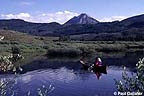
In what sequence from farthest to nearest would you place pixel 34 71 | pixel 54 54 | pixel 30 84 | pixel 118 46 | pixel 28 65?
1. pixel 118 46
2. pixel 54 54
3. pixel 28 65
4. pixel 34 71
5. pixel 30 84

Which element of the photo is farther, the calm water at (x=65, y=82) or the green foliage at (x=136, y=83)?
the calm water at (x=65, y=82)

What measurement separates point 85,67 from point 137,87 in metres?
48.8

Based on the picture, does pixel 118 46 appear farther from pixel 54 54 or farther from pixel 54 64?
pixel 54 64

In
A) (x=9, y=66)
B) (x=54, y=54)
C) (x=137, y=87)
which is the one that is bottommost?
(x=54, y=54)

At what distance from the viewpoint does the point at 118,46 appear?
132m

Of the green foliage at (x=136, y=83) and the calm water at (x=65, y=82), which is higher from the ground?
the green foliage at (x=136, y=83)

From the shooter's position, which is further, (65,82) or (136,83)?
(65,82)

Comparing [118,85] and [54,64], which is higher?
[118,85]

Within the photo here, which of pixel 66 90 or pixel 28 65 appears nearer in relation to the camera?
pixel 66 90

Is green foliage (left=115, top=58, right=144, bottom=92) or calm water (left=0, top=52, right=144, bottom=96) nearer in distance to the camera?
green foliage (left=115, top=58, right=144, bottom=92)

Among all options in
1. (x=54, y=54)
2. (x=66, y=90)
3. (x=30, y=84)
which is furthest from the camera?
(x=54, y=54)

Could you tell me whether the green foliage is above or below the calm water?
above

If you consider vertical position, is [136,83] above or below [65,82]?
above

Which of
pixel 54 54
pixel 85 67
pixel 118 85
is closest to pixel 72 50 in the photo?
pixel 54 54
